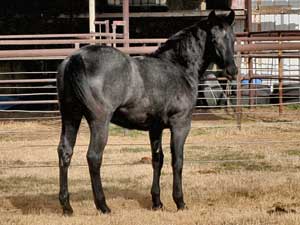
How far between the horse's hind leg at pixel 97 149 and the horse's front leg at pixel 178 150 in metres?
0.76

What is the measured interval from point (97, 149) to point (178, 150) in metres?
0.89

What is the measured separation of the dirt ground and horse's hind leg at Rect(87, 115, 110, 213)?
21cm

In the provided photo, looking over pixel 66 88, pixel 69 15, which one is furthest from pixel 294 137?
pixel 69 15

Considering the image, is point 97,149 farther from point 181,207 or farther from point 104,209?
point 181,207

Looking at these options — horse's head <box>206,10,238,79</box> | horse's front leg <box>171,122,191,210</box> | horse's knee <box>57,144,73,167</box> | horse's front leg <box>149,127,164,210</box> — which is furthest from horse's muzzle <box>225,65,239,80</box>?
horse's knee <box>57,144,73,167</box>

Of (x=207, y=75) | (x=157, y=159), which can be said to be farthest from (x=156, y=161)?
(x=207, y=75)

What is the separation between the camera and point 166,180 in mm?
8602

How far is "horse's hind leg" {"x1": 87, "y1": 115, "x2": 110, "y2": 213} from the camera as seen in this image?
20.7ft

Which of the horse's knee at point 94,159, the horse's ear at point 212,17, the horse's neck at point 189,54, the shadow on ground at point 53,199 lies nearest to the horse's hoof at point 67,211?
the shadow on ground at point 53,199

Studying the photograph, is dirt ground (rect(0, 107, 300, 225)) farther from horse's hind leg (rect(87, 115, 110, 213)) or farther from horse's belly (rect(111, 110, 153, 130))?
horse's belly (rect(111, 110, 153, 130))

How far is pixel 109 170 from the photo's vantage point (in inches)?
375

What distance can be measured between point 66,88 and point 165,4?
15.0m

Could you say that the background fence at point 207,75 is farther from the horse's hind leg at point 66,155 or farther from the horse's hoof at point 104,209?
the horse's hoof at point 104,209

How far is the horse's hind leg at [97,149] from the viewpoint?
20.7ft
